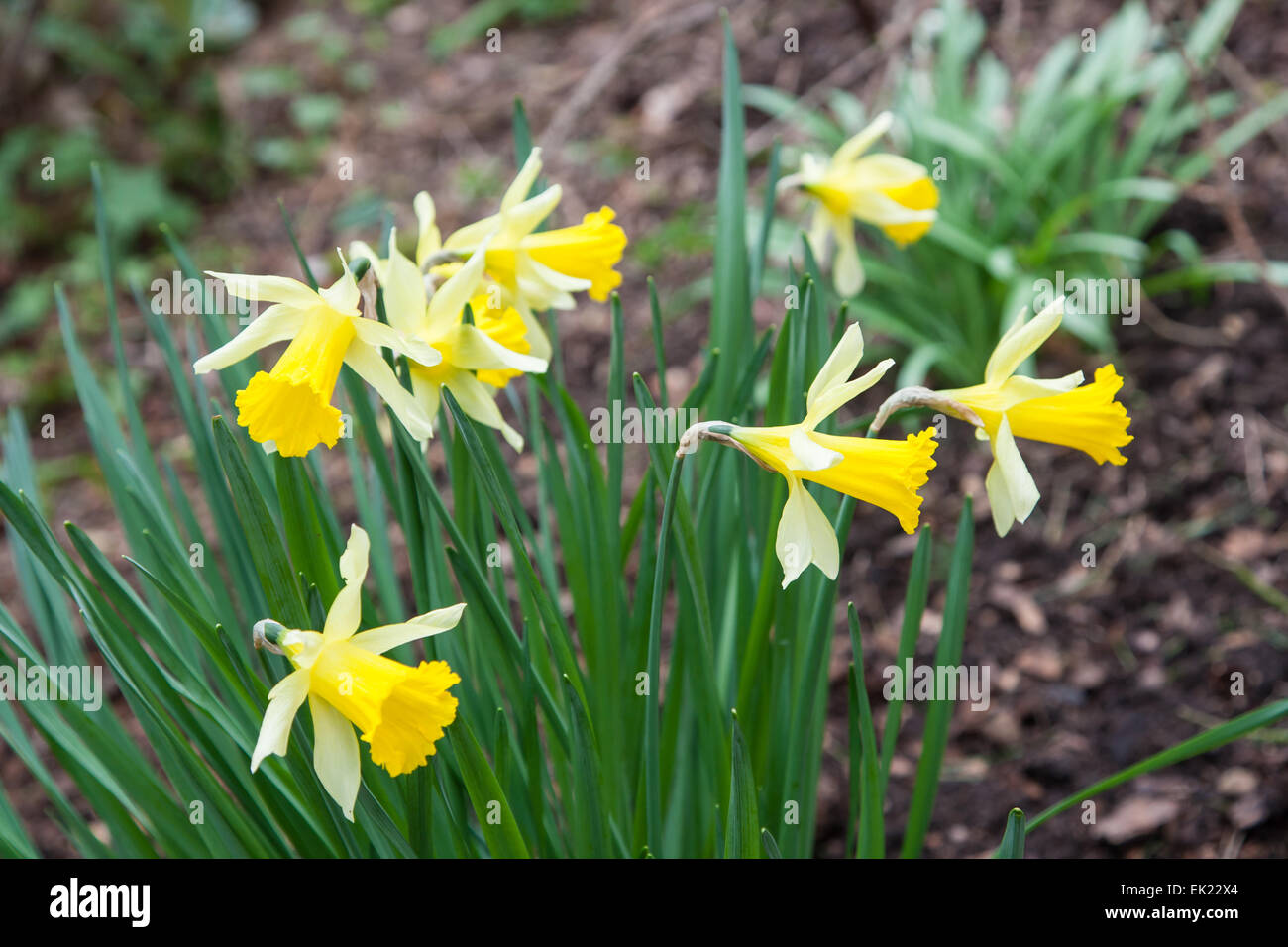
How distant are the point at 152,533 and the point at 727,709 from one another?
0.77 meters

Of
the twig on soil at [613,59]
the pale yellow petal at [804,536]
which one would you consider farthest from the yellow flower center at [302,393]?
the twig on soil at [613,59]

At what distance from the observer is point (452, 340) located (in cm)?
119

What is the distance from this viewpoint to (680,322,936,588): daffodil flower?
1.08 m

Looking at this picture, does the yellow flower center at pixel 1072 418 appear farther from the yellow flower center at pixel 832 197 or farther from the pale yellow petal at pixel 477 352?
the yellow flower center at pixel 832 197

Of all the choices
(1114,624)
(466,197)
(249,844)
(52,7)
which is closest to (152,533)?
(249,844)

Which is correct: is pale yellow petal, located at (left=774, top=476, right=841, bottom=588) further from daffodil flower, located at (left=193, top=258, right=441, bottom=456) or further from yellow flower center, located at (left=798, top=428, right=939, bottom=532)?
daffodil flower, located at (left=193, top=258, right=441, bottom=456)

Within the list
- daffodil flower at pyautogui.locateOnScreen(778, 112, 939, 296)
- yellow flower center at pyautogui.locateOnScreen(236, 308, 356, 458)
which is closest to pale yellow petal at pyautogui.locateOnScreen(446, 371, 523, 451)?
yellow flower center at pyautogui.locateOnScreen(236, 308, 356, 458)

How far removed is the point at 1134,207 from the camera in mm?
3156

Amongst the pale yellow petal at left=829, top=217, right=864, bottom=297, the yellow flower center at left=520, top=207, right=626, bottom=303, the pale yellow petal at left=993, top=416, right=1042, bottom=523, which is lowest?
the pale yellow petal at left=993, top=416, right=1042, bottom=523

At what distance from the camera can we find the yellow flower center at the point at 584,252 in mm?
1349

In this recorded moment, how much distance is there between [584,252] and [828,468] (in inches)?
18.7

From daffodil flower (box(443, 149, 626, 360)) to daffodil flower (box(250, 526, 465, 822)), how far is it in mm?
417

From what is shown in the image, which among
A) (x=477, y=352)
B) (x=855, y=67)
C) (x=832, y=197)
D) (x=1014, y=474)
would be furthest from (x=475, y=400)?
(x=855, y=67)
